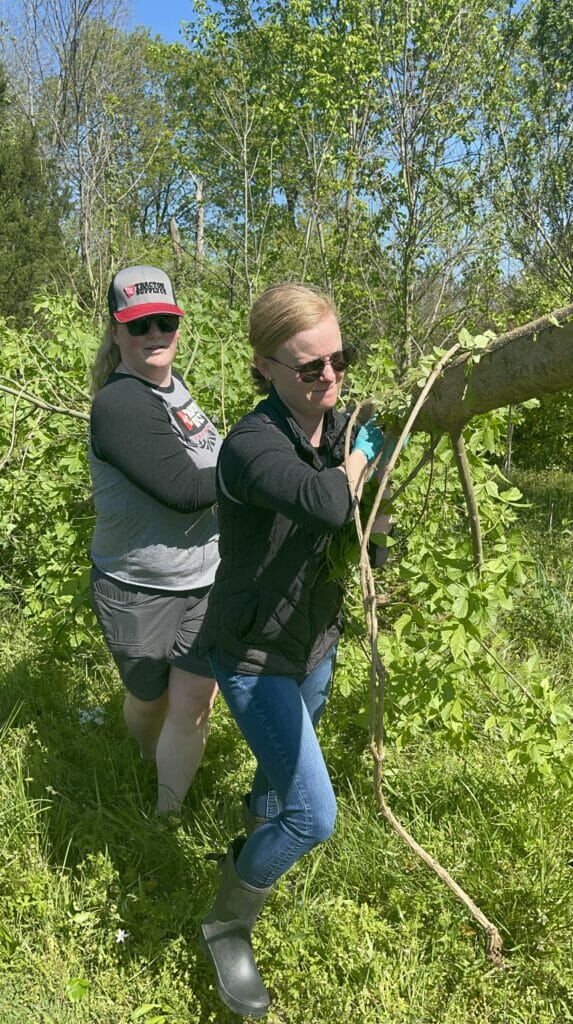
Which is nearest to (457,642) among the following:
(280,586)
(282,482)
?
(280,586)

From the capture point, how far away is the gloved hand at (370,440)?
1.83m

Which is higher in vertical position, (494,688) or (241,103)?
(241,103)

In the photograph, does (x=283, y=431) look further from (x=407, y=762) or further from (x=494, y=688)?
(x=407, y=762)

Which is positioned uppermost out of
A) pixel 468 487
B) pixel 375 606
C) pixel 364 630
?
pixel 468 487

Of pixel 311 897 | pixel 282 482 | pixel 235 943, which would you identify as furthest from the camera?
pixel 311 897

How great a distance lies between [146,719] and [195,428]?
1.03m

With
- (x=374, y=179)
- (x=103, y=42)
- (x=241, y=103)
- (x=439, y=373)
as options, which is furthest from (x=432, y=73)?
(x=103, y=42)

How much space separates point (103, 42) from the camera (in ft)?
42.5

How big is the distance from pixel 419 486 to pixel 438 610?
1.22 meters

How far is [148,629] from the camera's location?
7.98 feet

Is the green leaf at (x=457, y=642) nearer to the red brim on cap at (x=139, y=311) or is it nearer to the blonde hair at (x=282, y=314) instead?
the blonde hair at (x=282, y=314)

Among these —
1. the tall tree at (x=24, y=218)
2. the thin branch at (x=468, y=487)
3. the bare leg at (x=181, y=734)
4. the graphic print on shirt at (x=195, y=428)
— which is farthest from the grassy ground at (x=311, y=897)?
the tall tree at (x=24, y=218)

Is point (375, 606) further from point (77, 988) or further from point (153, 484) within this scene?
point (77, 988)

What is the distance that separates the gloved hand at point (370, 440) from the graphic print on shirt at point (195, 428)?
27.2 inches
